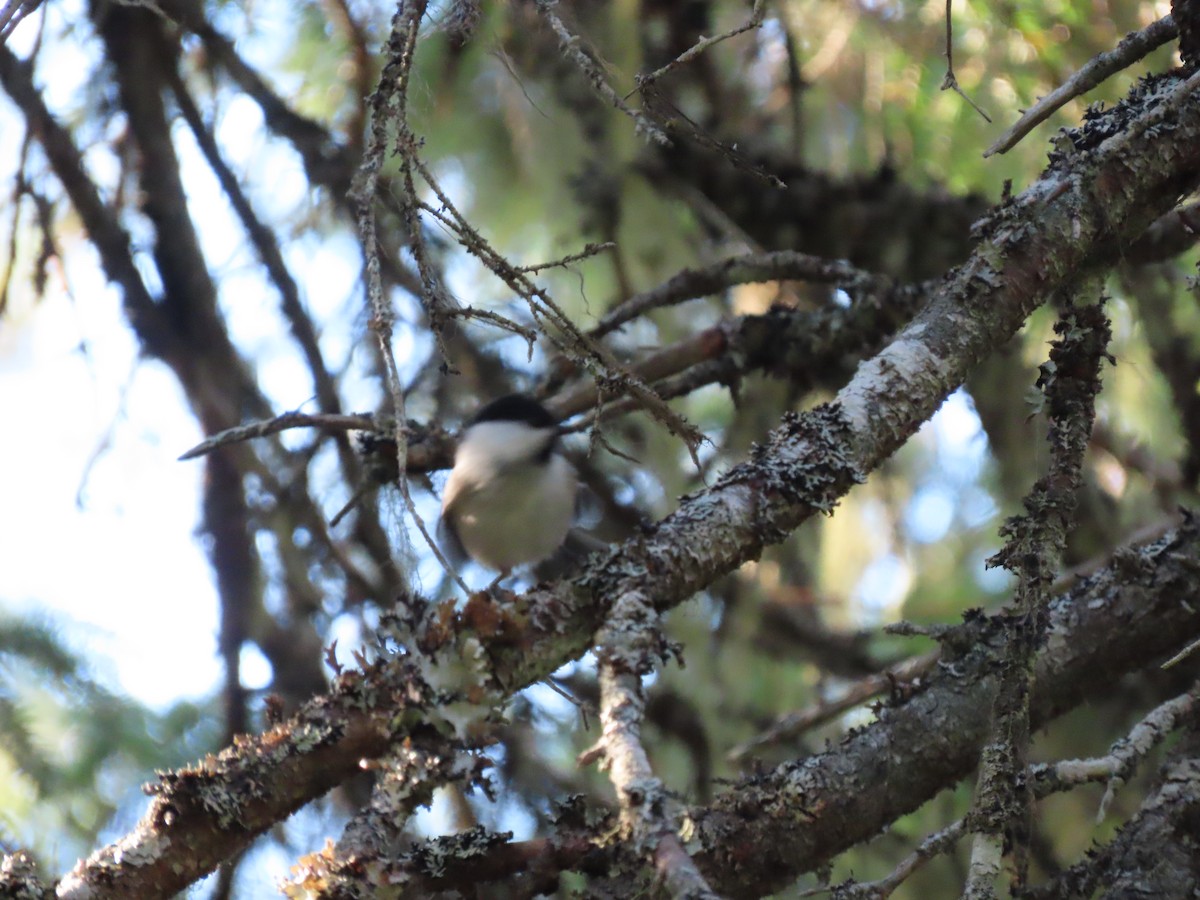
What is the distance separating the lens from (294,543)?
8.52 ft

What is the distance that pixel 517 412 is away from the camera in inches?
97.8

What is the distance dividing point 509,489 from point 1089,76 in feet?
4.93

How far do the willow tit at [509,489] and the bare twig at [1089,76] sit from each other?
121 cm

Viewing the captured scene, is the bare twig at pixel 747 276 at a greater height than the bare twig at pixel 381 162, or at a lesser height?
greater

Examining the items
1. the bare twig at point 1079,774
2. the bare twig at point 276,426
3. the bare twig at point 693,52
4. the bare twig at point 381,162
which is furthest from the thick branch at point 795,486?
the bare twig at point 276,426

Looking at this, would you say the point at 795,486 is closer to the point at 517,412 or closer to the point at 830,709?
the point at 830,709

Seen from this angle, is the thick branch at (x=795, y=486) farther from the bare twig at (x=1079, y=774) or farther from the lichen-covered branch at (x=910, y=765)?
the bare twig at (x=1079, y=774)

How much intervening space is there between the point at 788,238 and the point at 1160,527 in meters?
1.22

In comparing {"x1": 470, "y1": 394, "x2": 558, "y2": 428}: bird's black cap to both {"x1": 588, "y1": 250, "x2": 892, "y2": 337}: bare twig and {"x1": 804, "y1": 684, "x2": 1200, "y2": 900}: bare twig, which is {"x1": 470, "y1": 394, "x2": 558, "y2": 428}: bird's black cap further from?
{"x1": 804, "y1": 684, "x2": 1200, "y2": 900}: bare twig

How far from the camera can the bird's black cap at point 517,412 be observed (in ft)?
7.95

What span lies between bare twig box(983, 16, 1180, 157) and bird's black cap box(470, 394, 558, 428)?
1.18 meters

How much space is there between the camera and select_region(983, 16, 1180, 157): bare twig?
54.2 inches

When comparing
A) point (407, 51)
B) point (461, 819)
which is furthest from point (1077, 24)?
point (461, 819)

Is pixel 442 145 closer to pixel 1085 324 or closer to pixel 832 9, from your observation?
pixel 832 9
